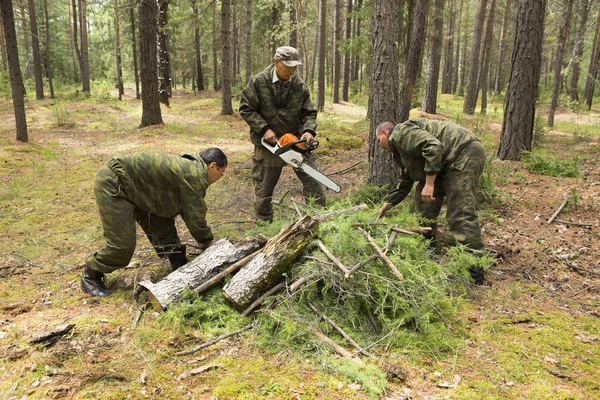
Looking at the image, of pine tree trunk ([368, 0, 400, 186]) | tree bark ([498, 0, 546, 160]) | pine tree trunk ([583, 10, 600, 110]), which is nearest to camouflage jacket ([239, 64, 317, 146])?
pine tree trunk ([368, 0, 400, 186])

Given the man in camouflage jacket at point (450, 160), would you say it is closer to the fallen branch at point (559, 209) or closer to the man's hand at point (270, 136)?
the man's hand at point (270, 136)

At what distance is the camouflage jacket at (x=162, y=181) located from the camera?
356 centimetres

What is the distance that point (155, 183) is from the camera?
3619 millimetres

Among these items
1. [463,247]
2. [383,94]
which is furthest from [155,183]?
[383,94]

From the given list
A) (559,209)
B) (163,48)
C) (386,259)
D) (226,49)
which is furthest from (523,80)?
(163,48)

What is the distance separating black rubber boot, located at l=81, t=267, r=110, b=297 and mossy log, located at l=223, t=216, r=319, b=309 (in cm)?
137

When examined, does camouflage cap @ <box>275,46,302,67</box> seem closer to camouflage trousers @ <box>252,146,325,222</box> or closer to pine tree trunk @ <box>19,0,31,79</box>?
camouflage trousers @ <box>252,146,325,222</box>

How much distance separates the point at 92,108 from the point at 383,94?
55.6ft

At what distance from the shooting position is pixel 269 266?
328 centimetres

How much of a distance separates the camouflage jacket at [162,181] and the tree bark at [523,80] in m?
6.52

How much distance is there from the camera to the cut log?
333cm

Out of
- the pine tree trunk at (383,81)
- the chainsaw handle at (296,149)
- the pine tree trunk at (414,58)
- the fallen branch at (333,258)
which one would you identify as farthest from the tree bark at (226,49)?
the fallen branch at (333,258)

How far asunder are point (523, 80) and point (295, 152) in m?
5.39

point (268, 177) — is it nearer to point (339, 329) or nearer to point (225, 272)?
point (225, 272)
